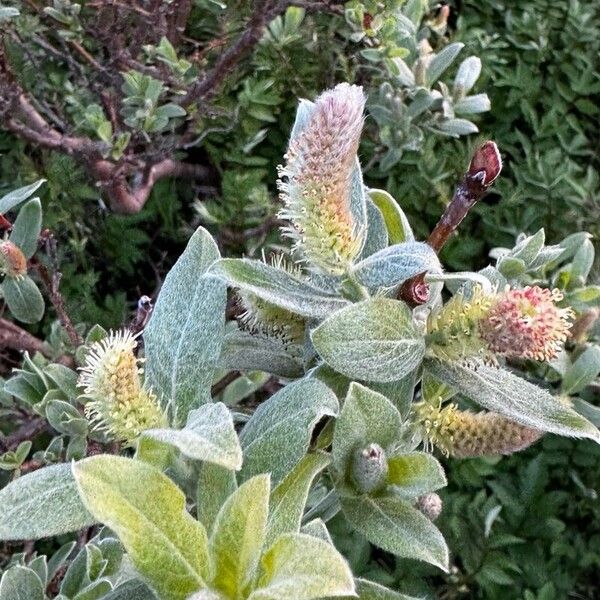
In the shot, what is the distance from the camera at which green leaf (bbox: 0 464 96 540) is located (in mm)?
659

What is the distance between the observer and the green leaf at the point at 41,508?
2.16ft

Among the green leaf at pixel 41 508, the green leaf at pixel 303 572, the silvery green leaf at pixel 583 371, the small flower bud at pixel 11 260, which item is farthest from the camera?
the silvery green leaf at pixel 583 371

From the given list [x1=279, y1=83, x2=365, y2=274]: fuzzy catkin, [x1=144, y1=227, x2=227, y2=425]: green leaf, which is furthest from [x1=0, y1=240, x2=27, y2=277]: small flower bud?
[x1=279, y1=83, x2=365, y2=274]: fuzzy catkin

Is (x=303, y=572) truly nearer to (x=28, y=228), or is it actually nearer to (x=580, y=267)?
(x=28, y=228)

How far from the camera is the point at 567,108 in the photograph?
189 cm

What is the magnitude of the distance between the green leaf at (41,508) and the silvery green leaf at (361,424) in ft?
0.73

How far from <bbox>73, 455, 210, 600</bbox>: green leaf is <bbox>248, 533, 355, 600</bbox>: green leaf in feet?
0.19

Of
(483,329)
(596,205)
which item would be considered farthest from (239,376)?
(596,205)

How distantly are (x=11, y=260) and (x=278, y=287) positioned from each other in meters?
0.50

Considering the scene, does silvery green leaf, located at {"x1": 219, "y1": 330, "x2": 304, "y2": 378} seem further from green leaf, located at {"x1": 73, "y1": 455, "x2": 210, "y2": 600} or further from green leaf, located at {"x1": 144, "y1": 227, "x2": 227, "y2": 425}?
green leaf, located at {"x1": 73, "y1": 455, "x2": 210, "y2": 600}

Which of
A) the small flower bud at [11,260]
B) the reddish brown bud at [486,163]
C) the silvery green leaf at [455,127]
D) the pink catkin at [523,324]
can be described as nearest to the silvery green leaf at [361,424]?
the pink catkin at [523,324]

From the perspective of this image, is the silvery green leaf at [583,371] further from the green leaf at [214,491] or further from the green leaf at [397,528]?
the green leaf at [214,491]

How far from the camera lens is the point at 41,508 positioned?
68 cm

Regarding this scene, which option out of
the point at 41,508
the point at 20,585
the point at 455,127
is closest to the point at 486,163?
the point at 41,508
